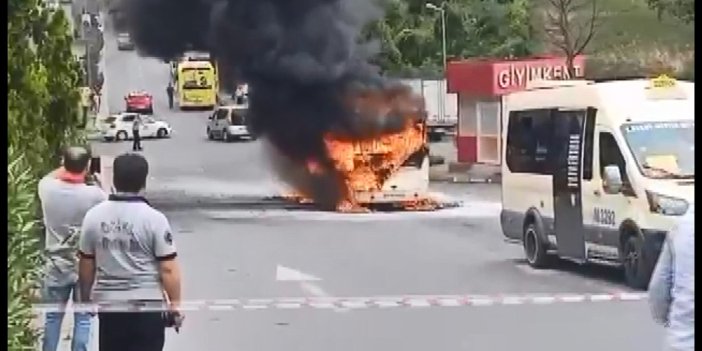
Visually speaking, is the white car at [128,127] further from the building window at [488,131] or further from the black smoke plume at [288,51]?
the building window at [488,131]

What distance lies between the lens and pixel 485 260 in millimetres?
4102

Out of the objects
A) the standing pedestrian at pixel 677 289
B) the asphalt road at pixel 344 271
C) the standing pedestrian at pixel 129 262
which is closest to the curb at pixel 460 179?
the asphalt road at pixel 344 271

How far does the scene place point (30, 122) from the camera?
406cm

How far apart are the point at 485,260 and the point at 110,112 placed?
4.26ft

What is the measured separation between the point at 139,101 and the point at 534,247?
136cm

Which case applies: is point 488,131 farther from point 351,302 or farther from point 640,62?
point 351,302

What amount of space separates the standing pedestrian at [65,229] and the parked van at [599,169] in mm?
1356

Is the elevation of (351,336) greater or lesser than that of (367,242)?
lesser

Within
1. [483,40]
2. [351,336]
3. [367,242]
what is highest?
[483,40]

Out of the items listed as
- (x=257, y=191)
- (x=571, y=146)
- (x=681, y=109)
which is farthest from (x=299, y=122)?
(x=681, y=109)

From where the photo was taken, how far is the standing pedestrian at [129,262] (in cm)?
A: 404

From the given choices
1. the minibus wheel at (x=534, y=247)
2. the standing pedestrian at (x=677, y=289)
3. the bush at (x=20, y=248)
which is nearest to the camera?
the standing pedestrian at (x=677, y=289)

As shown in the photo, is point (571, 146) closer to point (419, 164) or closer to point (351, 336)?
point (419, 164)

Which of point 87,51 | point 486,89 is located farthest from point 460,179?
point 87,51
